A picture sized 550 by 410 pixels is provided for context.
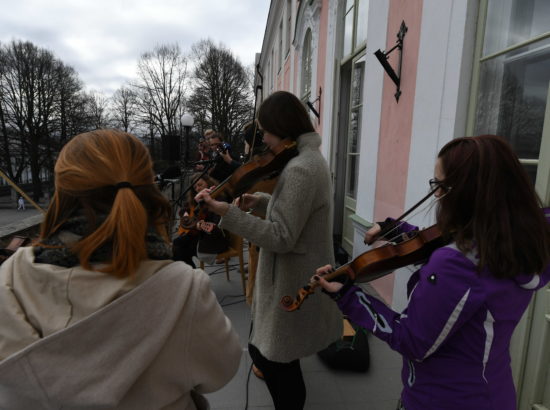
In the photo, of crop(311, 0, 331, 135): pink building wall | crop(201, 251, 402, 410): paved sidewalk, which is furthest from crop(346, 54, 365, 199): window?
crop(201, 251, 402, 410): paved sidewalk

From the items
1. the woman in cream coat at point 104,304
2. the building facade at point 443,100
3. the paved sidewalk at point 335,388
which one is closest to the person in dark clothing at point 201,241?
the paved sidewalk at point 335,388

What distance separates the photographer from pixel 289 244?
1.51 meters

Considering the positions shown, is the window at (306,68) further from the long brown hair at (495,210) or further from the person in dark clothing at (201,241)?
the long brown hair at (495,210)

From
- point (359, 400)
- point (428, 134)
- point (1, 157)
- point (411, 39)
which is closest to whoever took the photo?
point (359, 400)

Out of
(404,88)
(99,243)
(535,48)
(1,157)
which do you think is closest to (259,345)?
(99,243)

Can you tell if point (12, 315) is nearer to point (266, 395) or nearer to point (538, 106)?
point (266, 395)

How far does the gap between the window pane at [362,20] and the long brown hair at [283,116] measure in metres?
3.20

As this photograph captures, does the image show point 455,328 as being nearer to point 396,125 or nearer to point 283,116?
point 283,116

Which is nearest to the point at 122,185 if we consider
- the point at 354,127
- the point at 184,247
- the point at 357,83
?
the point at 184,247

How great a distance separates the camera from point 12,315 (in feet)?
2.38

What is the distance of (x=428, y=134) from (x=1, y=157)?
35.4 metres

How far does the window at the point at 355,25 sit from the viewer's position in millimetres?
4320

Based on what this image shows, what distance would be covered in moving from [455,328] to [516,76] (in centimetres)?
178

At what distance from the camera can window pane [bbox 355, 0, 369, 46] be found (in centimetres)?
428
